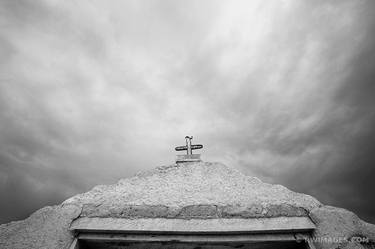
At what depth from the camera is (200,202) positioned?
101 inches

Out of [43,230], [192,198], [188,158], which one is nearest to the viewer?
[43,230]

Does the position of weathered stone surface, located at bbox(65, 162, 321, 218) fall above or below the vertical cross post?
below

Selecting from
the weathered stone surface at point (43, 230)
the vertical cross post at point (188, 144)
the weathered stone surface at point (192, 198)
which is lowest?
the weathered stone surface at point (43, 230)

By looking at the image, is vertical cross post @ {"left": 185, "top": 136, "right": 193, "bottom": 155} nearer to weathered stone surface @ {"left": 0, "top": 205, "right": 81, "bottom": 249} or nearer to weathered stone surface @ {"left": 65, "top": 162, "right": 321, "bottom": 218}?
weathered stone surface @ {"left": 65, "top": 162, "right": 321, "bottom": 218}

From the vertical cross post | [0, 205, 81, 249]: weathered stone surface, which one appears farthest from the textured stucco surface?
the vertical cross post

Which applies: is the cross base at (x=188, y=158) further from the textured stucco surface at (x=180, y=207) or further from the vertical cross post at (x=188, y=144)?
the textured stucco surface at (x=180, y=207)

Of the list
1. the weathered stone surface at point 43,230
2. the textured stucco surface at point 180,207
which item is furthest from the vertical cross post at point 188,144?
the weathered stone surface at point 43,230

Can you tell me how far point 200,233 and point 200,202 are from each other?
1.09ft

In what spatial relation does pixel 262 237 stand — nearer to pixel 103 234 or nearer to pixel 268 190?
pixel 268 190

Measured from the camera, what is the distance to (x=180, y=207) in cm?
251

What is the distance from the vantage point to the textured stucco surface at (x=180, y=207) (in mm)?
2311

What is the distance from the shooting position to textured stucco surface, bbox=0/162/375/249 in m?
2.31

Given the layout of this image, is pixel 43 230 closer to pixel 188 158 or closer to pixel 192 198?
pixel 192 198

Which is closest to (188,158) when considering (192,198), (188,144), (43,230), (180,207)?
(188,144)
